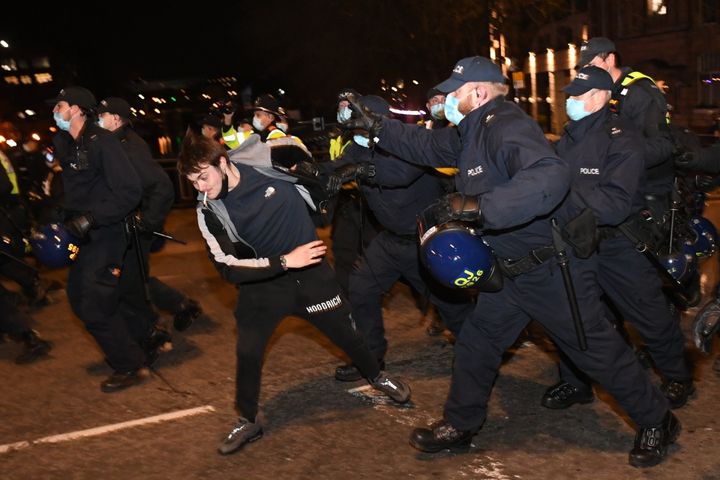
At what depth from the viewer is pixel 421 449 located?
4543mm

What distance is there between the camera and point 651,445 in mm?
4266

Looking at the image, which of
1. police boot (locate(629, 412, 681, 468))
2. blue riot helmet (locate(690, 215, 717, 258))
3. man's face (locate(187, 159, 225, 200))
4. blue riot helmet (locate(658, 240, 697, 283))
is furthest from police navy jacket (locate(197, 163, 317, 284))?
blue riot helmet (locate(690, 215, 717, 258))

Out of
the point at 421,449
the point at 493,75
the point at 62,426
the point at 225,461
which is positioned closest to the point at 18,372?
the point at 62,426

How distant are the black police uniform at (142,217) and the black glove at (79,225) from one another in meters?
0.53

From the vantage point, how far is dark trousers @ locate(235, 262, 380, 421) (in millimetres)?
4711

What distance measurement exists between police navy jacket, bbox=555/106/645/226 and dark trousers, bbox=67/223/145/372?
3238 mm

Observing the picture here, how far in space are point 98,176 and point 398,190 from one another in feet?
6.97

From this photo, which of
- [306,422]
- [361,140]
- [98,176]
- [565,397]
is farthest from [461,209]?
[98,176]

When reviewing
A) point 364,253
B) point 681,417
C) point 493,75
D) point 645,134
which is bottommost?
point 681,417

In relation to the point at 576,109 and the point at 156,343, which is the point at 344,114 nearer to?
the point at 576,109

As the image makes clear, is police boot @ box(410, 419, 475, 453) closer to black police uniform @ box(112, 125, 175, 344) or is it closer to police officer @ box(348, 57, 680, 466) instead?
police officer @ box(348, 57, 680, 466)

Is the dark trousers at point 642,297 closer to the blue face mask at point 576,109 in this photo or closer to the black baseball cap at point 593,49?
the blue face mask at point 576,109

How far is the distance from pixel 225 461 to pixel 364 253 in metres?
1.90

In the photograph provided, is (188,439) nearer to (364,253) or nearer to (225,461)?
(225,461)
